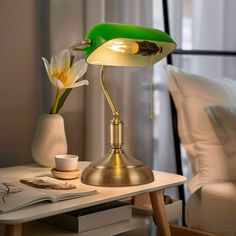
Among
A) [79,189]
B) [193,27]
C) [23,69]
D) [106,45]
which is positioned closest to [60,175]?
[79,189]

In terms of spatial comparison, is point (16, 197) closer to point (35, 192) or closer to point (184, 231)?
point (35, 192)

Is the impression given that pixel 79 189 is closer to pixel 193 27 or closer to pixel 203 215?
pixel 203 215

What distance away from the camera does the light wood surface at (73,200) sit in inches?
41.9

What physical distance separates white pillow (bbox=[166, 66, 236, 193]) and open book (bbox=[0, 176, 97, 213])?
0.61 m

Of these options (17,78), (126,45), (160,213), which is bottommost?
(160,213)

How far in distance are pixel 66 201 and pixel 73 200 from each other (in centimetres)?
2

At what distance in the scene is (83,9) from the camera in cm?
185

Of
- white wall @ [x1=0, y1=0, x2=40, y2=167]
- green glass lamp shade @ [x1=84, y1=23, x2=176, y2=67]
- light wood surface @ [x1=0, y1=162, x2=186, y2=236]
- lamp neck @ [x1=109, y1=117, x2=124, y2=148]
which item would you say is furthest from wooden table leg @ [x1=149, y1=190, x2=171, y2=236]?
white wall @ [x1=0, y1=0, x2=40, y2=167]

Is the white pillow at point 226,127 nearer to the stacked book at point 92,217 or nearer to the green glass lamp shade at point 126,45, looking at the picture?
the green glass lamp shade at point 126,45

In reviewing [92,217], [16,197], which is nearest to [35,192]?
[16,197]

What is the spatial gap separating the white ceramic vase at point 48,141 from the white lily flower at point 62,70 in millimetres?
113

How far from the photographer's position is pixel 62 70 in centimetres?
156

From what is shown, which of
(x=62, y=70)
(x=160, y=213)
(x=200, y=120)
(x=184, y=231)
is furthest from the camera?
(x=200, y=120)

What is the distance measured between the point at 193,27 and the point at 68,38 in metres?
0.69
